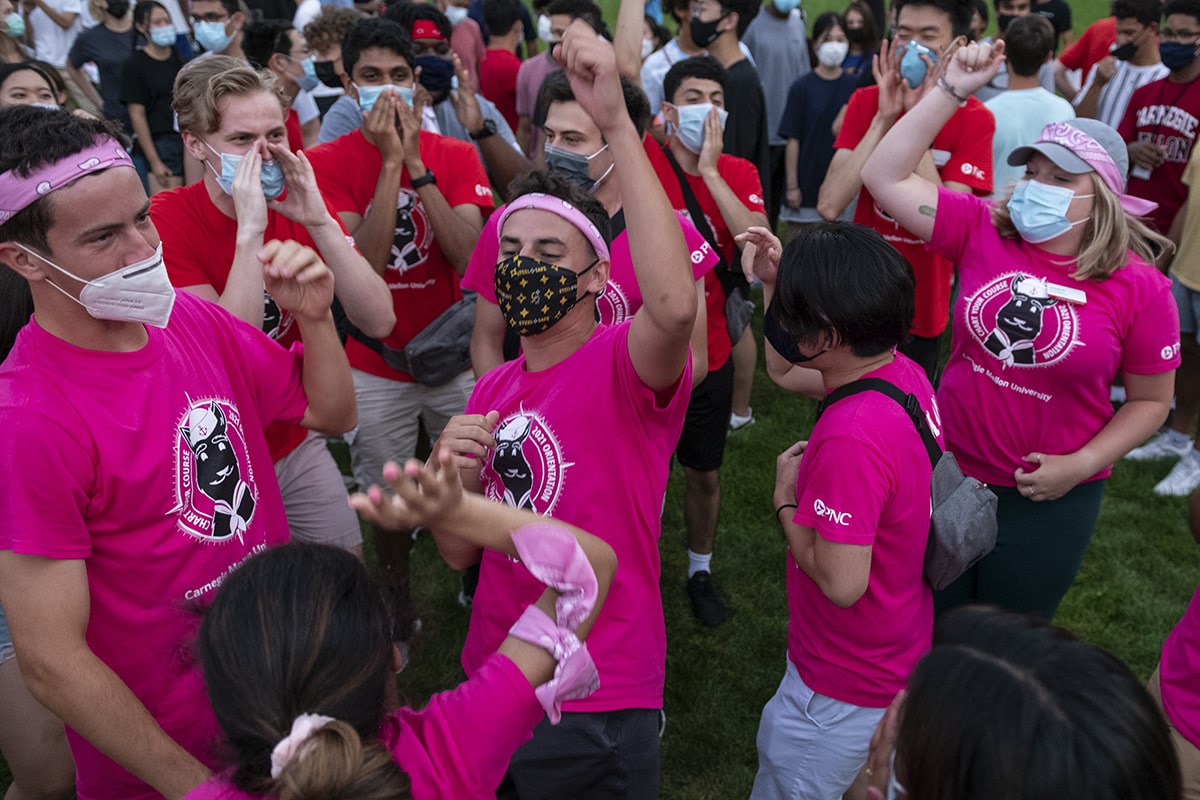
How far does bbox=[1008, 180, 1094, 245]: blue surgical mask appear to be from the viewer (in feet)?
10.3

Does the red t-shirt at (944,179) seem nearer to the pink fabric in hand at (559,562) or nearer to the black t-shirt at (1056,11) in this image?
the pink fabric in hand at (559,562)

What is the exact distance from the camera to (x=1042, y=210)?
316cm

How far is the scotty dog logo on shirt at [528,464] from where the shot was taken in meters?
2.43

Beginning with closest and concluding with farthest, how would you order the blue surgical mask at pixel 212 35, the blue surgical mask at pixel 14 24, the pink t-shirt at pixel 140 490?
1. the pink t-shirt at pixel 140 490
2. the blue surgical mask at pixel 212 35
3. the blue surgical mask at pixel 14 24

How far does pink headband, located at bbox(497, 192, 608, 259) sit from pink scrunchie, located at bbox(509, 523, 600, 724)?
123 cm

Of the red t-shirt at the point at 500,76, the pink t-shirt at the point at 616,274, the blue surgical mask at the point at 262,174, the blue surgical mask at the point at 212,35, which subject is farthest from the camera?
the red t-shirt at the point at 500,76

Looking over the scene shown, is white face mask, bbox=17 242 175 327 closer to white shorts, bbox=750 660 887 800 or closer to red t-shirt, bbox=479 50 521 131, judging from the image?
white shorts, bbox=750 660 887 800

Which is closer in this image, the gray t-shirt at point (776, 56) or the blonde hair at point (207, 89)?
the blonde hair at point (207, 89)

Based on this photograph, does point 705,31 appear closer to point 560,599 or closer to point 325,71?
point 325,71

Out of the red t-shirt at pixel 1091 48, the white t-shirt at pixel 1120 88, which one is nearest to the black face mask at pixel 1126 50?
the white t-shirt at pixel 1120 88

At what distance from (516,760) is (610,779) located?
242mm

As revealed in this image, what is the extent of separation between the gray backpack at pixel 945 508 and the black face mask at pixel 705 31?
478 centimetres

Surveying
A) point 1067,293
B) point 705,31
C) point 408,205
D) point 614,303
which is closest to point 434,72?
point 408,205

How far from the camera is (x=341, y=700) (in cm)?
151
